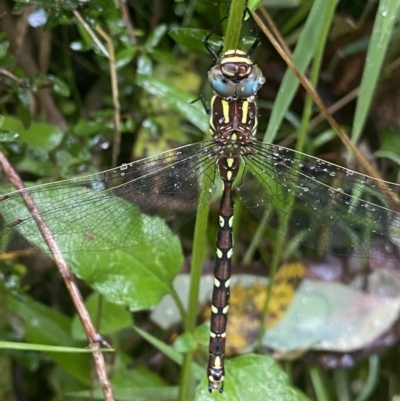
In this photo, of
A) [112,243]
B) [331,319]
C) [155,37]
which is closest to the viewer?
[112,243]

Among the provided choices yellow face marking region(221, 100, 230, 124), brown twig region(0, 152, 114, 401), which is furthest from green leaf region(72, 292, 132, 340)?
yellow face marking region(221, 100, 230, 124)

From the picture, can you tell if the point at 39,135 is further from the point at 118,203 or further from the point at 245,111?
the point at 245,111

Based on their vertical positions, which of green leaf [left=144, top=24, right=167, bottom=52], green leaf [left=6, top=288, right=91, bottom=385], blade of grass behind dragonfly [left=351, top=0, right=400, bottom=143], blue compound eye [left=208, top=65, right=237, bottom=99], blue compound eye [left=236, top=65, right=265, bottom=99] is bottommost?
green leaf [left=6, top=288, right=91, bottom=385]

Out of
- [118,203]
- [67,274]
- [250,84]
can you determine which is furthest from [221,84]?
[67,274]

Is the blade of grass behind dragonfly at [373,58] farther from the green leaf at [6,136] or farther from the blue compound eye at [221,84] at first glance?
the green leaf at [6,136]

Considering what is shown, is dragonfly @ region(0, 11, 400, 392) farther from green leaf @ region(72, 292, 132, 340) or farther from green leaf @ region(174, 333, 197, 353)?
green leaf @ region(72, 292, 132, 340)

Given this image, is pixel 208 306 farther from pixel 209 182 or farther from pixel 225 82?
pixel 225 82

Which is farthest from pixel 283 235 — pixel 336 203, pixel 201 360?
pixel 201 360
